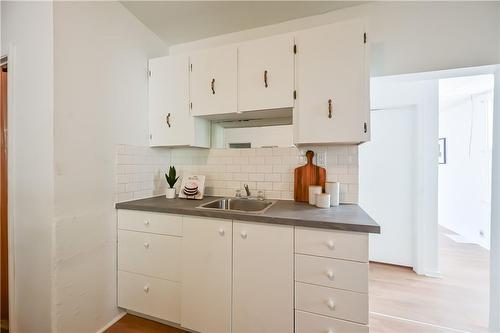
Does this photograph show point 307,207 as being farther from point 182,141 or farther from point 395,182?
point 395,182

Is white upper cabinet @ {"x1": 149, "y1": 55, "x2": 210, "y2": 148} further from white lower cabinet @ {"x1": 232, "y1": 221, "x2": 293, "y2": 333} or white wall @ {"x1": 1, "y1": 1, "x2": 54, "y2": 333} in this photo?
white lower cabinet @ {"x1": 232, "y1": 221, "x2": 293, "y2": 333}

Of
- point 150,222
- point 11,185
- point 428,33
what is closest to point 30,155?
point 11,185

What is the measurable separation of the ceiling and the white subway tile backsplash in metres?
1.09

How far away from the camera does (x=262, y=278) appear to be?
1.29 metres

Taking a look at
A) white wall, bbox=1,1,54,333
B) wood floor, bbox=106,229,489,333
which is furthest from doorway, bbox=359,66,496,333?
white wall, bbox=1,1,54,333

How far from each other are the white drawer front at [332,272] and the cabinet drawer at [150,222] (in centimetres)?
85

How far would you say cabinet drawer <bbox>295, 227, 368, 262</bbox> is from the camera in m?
1.11

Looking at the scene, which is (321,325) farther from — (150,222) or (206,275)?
(150,222)

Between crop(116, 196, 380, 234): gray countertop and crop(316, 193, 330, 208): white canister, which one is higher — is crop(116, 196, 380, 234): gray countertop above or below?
below

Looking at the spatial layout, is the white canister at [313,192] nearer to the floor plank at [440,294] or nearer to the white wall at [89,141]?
the floor plank at [440,294]

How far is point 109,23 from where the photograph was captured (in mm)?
1565

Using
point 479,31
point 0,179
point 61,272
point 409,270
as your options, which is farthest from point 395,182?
point 0,179

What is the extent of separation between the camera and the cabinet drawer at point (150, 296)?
1.51 metres

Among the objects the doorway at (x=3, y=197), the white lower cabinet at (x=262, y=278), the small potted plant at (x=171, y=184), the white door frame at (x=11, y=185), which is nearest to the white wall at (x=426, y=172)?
the white lower cabinet at (x=262, y=278)
